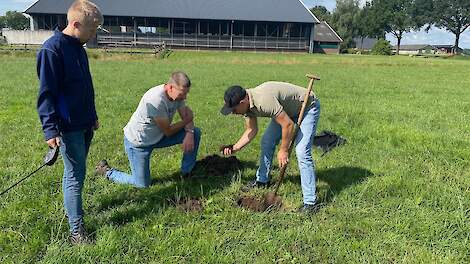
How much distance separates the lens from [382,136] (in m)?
8.71

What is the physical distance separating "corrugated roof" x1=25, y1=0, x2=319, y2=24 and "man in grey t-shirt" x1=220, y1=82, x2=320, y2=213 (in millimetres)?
51902

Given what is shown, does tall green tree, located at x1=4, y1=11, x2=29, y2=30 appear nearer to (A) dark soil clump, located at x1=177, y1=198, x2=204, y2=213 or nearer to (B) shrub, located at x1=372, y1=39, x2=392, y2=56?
(B) shrub, located at x1=372, y1=39, x2=392, y2=56

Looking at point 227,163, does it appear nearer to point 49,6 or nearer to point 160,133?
point 160,133

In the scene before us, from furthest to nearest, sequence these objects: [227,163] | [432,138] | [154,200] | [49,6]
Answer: [49,6] → [432,138] → [227,163] → [154,200]

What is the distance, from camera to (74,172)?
412 cm

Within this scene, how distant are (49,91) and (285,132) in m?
2.49

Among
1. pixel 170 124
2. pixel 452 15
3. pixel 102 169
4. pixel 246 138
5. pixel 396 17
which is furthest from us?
pixel 452 15

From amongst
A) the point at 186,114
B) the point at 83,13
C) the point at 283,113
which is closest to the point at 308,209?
the point at 283,113

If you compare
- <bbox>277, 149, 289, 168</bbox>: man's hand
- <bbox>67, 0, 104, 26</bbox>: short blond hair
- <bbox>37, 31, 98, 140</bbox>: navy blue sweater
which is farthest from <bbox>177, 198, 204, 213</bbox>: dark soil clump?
<bbox>67, 0, 104, 26</bbox>: short blond hair

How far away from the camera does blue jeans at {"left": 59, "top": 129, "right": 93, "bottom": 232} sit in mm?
4023

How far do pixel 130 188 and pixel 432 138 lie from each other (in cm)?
598

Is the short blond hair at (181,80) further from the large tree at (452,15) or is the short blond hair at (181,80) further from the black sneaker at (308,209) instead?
the large tree at (452,15)

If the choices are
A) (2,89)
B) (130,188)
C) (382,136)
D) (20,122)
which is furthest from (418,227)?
(2,89)

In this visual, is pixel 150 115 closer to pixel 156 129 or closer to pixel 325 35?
pixel 156 129
